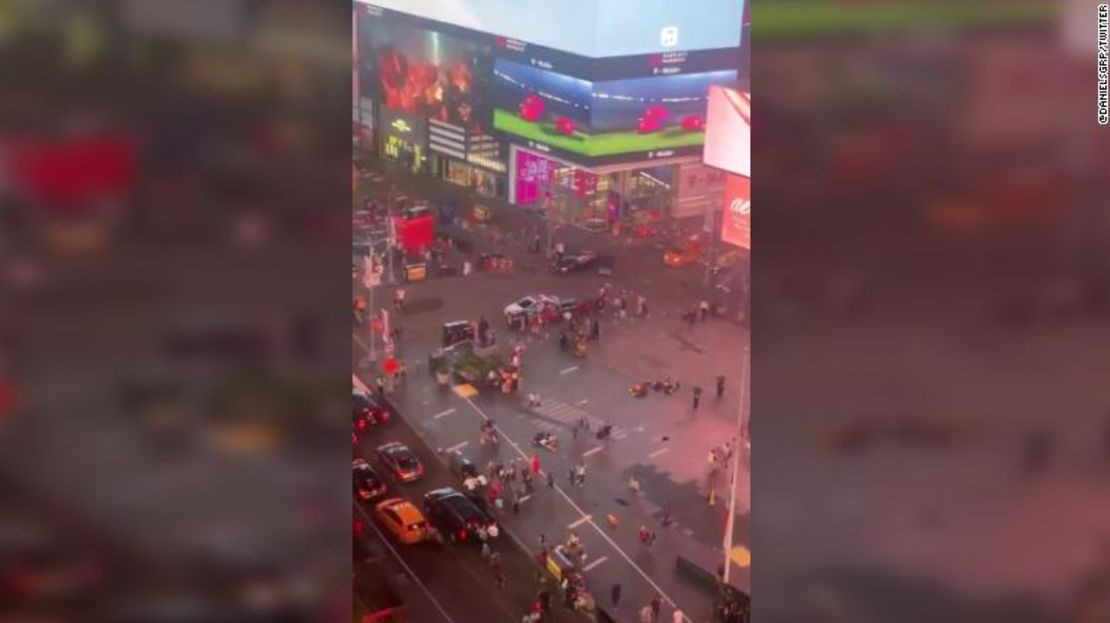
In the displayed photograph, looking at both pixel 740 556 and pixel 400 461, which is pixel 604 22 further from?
pixel 740 556

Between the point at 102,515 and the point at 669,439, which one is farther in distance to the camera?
the point at 669,439

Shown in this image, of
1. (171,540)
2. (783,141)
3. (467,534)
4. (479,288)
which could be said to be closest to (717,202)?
(783,141)

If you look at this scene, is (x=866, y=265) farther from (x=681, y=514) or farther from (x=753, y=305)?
(x=681, y=514)

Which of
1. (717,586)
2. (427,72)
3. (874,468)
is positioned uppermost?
(427,72)

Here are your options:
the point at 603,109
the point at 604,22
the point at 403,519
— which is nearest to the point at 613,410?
the point at 403,519

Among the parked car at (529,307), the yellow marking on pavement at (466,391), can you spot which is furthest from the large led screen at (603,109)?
the yellow marking on pavement at (466,391)

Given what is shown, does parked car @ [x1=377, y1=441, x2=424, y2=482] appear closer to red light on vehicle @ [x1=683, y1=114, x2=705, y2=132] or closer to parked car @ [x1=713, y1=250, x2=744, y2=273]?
parked car @ [x1=713, y1=250, x2=744, y2=273]

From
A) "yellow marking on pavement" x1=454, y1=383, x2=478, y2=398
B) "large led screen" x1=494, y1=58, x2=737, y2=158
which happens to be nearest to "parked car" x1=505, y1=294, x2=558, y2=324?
"yellow marking on pavement" x1=454, y1=383, x2=478, y2=398
